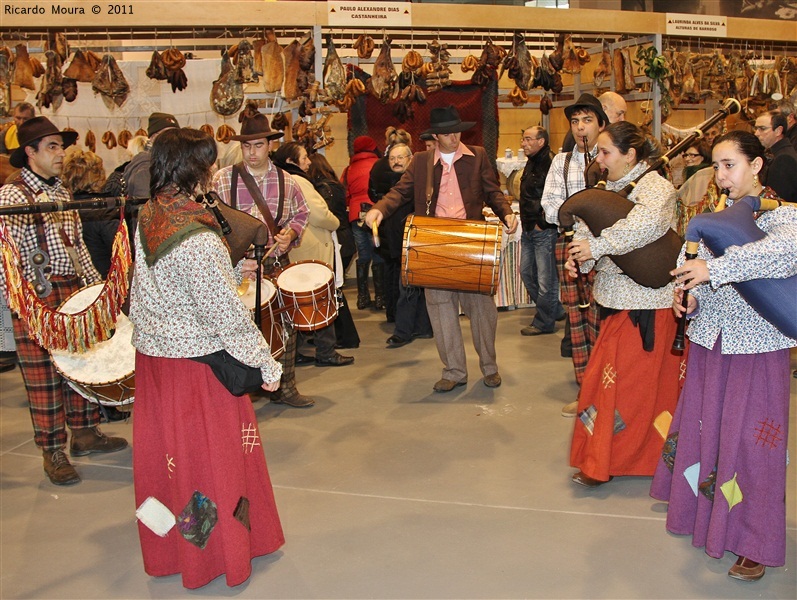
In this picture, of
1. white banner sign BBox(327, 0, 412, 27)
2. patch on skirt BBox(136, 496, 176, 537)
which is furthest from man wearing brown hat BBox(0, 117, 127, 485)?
white banner sign BBox(327, 0, 412, 27)

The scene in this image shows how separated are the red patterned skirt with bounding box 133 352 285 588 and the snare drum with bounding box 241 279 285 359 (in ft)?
3.78

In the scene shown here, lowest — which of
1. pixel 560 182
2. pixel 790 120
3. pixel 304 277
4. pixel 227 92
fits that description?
pixel 304 277

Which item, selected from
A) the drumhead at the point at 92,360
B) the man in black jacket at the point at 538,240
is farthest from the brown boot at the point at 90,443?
the man in black jacket at the point at 538,240

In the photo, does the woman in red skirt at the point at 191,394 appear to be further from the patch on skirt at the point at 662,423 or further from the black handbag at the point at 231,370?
the patch on skirt at the point at 662,423

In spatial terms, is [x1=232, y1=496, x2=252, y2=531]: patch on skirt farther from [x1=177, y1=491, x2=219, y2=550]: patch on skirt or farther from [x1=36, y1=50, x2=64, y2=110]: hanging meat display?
[x1=36, y1=50, x2=64, y2=110]: hanging meat display

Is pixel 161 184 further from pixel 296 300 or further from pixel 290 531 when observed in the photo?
pixel 296 300

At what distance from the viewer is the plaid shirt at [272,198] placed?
4887 millimetres

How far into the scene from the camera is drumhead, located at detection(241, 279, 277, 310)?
13.7ft

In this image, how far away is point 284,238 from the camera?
4.73 meters

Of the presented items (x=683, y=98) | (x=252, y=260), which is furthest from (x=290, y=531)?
(x=683, y=98)

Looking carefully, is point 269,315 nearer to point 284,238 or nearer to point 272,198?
point 284,238

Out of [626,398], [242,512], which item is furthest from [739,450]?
[242,512]

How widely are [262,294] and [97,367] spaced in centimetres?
87

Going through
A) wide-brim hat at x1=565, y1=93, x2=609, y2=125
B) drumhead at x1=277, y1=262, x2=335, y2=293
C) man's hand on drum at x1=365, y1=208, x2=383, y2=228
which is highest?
wide-brim hat at x1=565, y1=93, x2=609, y2=125
